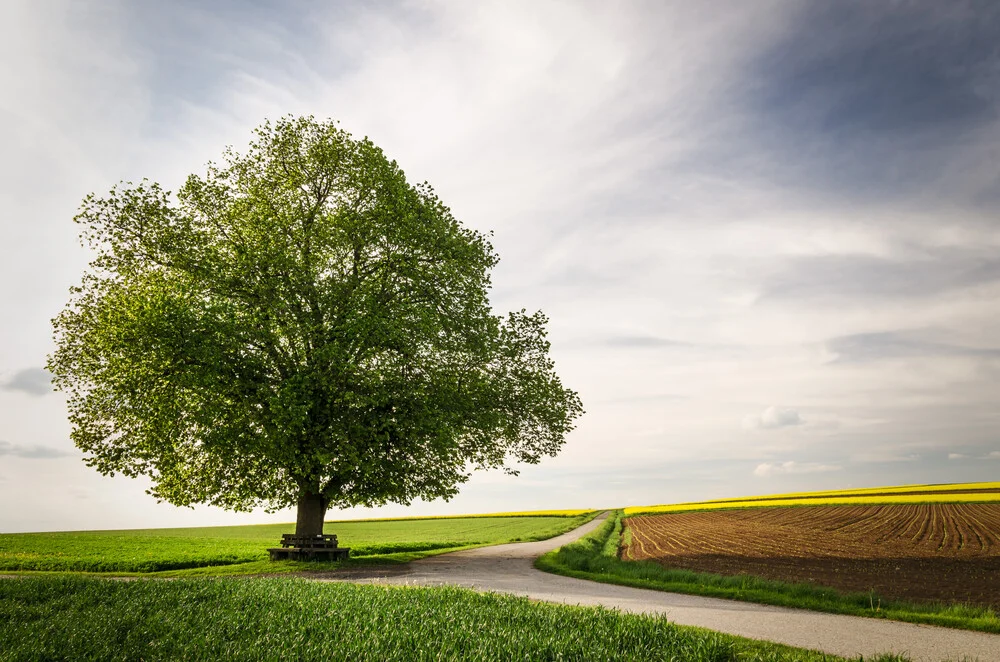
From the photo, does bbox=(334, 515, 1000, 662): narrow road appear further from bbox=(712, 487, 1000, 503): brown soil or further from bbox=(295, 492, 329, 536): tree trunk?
bbox=(712, 487, 1000, 503): brown soil

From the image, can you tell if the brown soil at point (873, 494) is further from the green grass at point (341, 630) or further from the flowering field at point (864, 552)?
the green grass at point (341, 630)

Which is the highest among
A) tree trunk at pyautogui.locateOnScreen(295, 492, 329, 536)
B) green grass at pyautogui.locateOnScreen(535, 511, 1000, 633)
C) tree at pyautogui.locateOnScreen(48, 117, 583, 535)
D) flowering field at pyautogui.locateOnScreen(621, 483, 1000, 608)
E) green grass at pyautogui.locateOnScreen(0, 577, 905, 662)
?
tree at pyautogui.locateOnScreen(48, 117, 583, 535)

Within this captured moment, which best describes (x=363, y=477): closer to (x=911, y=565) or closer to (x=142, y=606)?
(x=142, y=606)

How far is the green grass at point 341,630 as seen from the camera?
8.49 metres

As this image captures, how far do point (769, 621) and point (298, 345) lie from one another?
20.7 meters

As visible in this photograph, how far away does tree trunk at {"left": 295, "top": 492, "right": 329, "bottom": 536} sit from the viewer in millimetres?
26656

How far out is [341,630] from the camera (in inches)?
378

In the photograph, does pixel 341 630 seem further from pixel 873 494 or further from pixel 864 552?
pixel 873 494

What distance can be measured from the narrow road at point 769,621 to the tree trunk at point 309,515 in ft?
23.6

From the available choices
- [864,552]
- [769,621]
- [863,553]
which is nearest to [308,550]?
[769,621]

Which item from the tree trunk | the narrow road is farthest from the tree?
the narrow road

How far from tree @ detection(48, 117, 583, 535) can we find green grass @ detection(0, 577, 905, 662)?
11264mm

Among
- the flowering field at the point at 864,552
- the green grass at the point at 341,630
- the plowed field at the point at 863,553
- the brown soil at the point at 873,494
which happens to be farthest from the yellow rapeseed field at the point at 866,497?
the green grass at the point at 341,630

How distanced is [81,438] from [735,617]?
25.9 m
